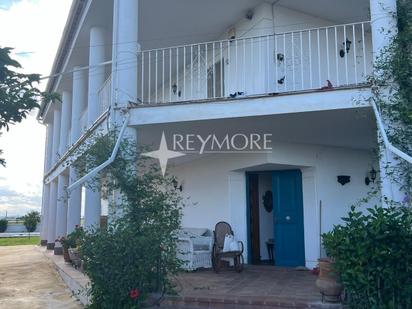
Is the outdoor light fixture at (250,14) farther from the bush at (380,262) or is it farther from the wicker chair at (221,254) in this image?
the bush at (380,262)

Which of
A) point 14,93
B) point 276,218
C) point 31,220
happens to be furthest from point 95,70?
point 31,220

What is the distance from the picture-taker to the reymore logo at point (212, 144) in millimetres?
8289

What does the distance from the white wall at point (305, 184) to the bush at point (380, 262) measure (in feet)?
12.5

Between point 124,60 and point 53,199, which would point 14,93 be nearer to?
point 124,60

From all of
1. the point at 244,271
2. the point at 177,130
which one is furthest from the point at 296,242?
the point at 177,130

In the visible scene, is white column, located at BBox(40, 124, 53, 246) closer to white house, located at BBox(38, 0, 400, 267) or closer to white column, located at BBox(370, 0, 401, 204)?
white house, located at BBox(38, 0, 400, 267)

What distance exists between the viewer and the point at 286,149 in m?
8.90

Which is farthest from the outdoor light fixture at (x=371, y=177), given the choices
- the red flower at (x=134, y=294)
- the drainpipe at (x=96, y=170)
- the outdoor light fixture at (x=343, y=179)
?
the red flower at (x=134, y=294)

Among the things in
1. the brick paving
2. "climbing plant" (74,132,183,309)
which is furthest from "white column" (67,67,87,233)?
"climbing plant" (74,132,183,309)

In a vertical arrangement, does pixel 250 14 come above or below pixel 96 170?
above

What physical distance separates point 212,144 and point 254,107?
92.4 inches

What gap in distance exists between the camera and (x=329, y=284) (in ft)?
18.1

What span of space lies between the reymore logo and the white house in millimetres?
32

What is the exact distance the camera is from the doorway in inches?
362
